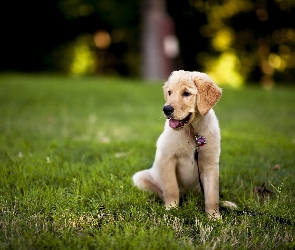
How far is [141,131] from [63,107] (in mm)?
3662

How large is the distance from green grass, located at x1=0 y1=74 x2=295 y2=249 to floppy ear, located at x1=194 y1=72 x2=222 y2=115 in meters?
0.89

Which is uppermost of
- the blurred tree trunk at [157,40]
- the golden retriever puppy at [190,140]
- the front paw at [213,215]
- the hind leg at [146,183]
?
the blurred tree trunk at [157,40]

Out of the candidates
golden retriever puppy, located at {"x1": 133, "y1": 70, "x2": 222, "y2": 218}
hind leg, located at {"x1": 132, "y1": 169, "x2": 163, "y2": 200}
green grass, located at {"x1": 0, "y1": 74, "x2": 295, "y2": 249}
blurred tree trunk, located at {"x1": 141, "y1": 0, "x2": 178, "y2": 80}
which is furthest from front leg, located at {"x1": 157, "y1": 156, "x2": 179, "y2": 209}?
blurred tree trunk, located at {"x1": 141, "y1": 0, "x2": 178, "y2": 80}

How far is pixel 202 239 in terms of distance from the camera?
2887mm

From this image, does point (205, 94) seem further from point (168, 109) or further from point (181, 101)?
point (168, 109)

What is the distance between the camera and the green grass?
288 cm

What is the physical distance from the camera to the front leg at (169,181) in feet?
11.7

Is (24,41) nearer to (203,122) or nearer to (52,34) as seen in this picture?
(52,34)

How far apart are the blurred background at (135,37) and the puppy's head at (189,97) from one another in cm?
1588

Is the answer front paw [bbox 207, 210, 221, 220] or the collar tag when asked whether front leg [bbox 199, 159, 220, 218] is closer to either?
front paw [bbox 207, 210, 221, 220]

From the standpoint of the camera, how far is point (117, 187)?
3.80 metres

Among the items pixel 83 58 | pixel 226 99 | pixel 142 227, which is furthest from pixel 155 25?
pixel 142 227

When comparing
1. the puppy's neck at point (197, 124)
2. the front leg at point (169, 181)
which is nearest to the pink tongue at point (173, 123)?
the puppy's neck at point (197, 124)

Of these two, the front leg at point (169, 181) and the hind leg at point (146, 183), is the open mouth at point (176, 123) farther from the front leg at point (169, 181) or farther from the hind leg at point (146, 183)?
the hind leg at point (146, 183)
